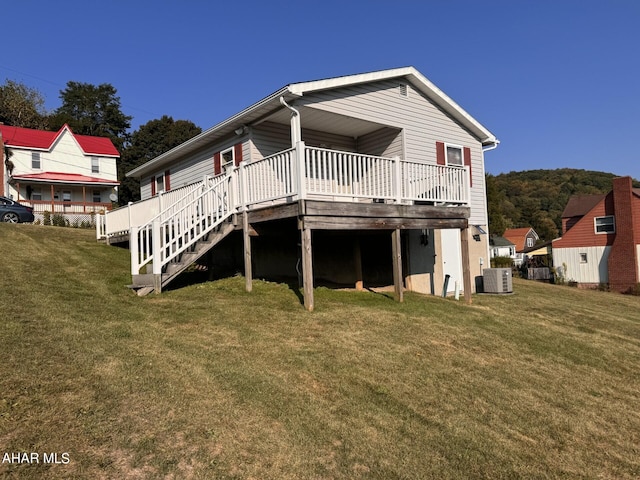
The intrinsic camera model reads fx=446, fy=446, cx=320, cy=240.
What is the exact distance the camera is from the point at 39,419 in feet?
11.9

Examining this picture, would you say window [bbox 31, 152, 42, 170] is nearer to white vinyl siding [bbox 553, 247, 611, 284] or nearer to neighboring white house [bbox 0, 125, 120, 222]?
neighboring white house [bbox 0, 125, 120, 222]

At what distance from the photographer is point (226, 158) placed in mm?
13125

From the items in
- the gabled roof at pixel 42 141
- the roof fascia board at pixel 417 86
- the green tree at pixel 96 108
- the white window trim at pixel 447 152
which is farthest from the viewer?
the green tree at pixel 96 108

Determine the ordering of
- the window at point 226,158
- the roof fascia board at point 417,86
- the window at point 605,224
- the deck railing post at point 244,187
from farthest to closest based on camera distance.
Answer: the window at point 605,224, the window at point 226,158, the roof fascia board at point 417,86, the deck railing post at point 244,187

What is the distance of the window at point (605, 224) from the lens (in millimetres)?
27802

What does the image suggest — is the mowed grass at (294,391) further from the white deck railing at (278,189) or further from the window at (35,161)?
the window at (35,161)

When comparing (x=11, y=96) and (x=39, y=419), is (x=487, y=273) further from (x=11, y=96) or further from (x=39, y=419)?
(x=11, y=96)

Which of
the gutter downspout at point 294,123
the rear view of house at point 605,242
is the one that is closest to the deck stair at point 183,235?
the gutter downspout at point 294,123

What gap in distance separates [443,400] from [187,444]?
2.85 meters

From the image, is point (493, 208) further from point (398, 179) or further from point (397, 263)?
point (397, 263)

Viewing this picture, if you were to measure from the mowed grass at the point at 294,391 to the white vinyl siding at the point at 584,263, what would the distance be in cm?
2261

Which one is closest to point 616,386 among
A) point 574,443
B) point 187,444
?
point 574,443

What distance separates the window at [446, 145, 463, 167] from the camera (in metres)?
14.7

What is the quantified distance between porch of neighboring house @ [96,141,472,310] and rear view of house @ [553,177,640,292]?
20.7 meters
